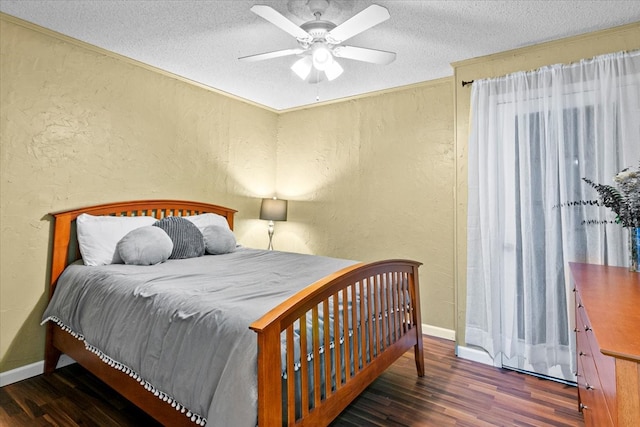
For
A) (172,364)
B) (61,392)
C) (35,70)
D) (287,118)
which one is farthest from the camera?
(287,118)

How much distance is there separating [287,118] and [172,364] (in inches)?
143

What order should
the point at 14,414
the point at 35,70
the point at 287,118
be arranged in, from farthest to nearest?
the point at 287,118 → the point at 35,70 → the point at 14,414

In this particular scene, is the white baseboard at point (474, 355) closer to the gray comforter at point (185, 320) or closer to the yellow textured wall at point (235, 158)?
the yellow textured wall at point (235, 158)

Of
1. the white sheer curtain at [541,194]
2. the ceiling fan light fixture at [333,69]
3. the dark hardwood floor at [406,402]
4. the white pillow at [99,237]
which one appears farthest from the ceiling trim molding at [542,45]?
the white pillow at [99,237]

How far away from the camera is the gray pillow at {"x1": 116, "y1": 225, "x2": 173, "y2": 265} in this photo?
2.48m

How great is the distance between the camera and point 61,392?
7.33ft

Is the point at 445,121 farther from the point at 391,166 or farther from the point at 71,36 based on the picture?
the point at 71,36

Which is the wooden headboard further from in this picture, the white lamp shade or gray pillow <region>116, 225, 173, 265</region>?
the white lamp shade

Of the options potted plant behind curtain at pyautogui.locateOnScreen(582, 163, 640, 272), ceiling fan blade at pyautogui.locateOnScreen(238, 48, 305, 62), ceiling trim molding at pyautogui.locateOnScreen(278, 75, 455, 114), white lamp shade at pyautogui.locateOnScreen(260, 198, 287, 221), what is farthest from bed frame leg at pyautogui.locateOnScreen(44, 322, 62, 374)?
potted plant behind curtain at pyautogui.locateOnScreen(582, 163, 640, 272)

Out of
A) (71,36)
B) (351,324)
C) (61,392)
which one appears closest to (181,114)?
(71,36)

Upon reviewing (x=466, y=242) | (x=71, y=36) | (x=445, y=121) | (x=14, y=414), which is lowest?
(x=14, y=414)

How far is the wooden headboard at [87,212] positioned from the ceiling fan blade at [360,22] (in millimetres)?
2226

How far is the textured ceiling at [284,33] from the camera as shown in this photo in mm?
2141

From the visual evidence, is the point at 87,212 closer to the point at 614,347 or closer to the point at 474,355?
the point at 614,347
